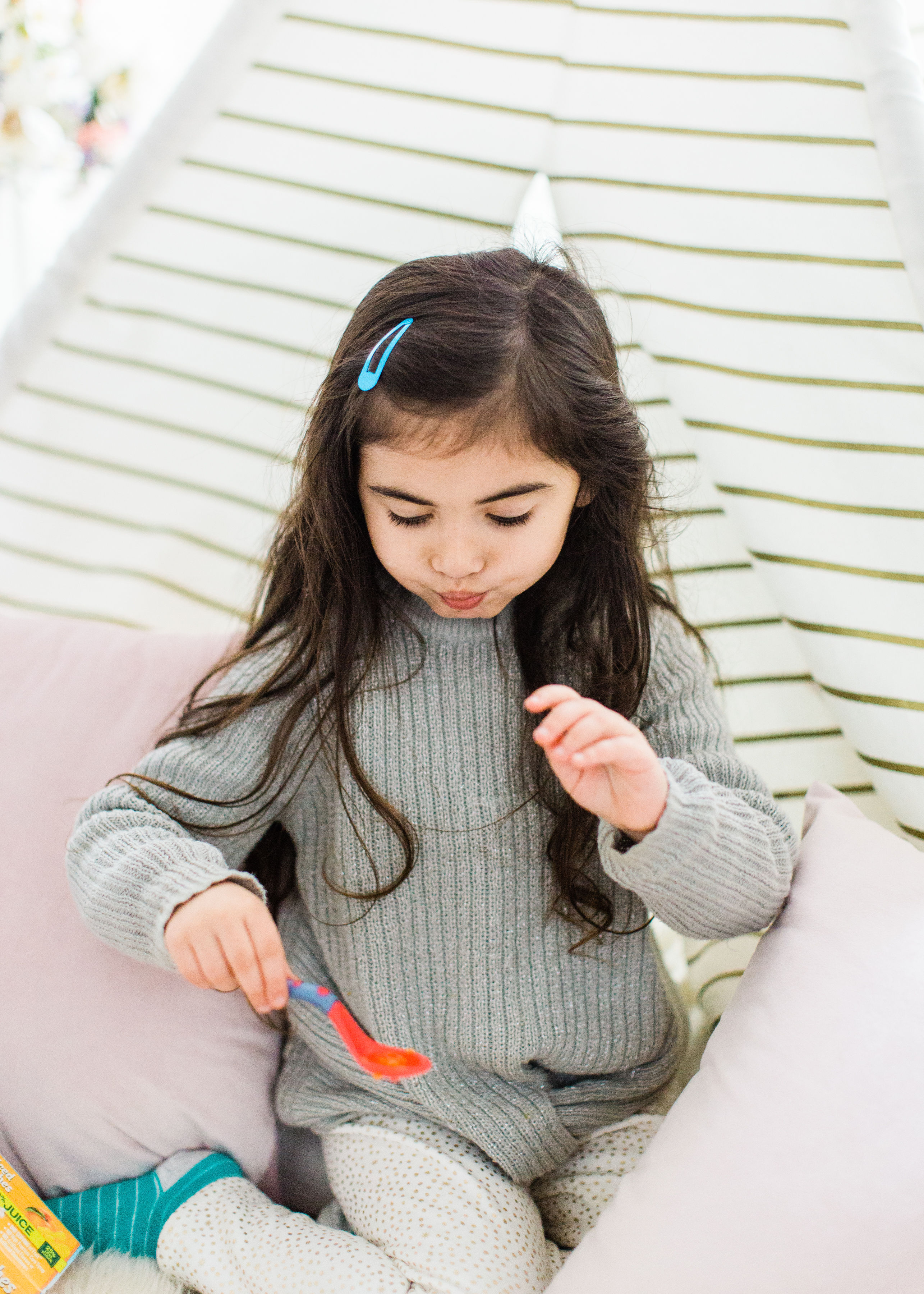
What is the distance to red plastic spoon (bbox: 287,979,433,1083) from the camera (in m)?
0.74

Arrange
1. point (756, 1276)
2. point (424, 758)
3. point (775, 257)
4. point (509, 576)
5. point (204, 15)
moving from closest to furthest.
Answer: point (756, 1276) → point (509, 576) → point (424, 758) → point (775, 257) → point (204, 15)

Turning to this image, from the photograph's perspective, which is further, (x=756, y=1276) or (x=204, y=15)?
(x=204, y=15)

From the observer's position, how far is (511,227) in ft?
3.41

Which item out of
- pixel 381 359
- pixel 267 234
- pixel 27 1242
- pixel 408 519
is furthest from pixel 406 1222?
pixel 267 234

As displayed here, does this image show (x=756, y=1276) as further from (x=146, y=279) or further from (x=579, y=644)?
(x=146, y=279)

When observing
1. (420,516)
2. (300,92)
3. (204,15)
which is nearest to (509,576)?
(420,516)

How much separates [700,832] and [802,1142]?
19 centimetres

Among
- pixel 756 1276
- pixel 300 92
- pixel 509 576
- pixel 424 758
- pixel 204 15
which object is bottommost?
pixel 756 1276

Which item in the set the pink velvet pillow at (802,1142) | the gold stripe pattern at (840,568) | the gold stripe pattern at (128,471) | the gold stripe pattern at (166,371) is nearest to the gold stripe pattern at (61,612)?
the gold stripe pattern at (128,471)

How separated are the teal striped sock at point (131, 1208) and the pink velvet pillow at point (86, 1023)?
0.6 inches

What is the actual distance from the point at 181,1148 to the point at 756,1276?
0.44m

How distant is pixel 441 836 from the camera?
2.69ft

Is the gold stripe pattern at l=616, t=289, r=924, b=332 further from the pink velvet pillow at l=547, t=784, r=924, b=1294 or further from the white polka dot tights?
the white polka dot tights

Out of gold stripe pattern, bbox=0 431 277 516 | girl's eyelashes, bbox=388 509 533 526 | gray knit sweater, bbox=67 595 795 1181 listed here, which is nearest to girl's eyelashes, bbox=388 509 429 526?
girl's eyelashes, bbox=388 509 533 526
